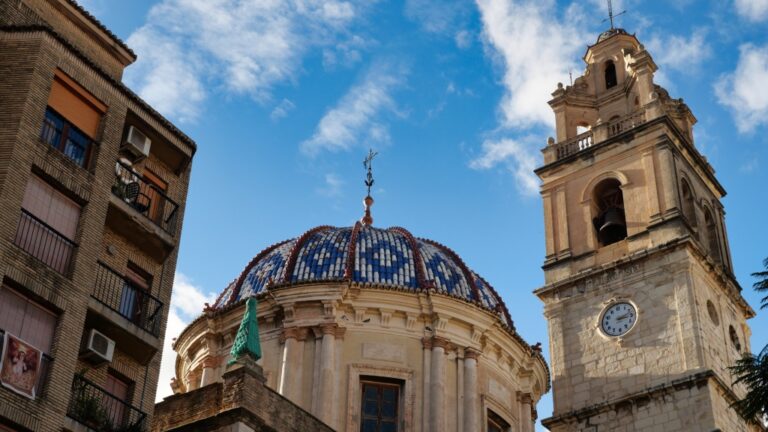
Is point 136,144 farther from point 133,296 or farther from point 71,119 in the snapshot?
point 133,296

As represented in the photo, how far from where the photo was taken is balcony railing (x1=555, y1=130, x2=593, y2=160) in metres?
39.2

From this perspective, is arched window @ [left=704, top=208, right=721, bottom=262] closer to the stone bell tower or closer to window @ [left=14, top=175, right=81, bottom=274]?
the stone bell tower

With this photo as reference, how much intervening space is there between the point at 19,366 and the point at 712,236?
25.3m

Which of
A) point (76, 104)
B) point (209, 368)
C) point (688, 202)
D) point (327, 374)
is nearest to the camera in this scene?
point (76, 104)

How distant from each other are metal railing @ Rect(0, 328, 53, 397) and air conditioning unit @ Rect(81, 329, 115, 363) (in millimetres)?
1072

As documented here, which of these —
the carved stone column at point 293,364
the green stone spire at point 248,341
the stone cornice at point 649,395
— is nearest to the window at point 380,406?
the carved stone column at point 293,364

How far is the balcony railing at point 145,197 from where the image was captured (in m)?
22.1

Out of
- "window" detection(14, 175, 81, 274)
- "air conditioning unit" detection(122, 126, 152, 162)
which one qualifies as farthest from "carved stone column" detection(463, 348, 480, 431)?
"window" detection(14, 175, 81, 274)

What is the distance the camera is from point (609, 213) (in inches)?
1460

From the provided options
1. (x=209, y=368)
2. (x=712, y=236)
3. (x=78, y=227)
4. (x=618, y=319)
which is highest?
(x=712, y=236)

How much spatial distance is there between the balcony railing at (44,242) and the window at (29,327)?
35.0 inches

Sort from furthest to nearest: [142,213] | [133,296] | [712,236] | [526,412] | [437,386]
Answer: [712,236] < [526,412] < [437,386] < [142,213] < [133,296]

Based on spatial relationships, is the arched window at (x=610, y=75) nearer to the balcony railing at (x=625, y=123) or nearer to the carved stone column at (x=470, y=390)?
the balcony railing at (x=625, y=123)

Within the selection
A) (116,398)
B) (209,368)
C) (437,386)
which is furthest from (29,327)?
(209,368)
